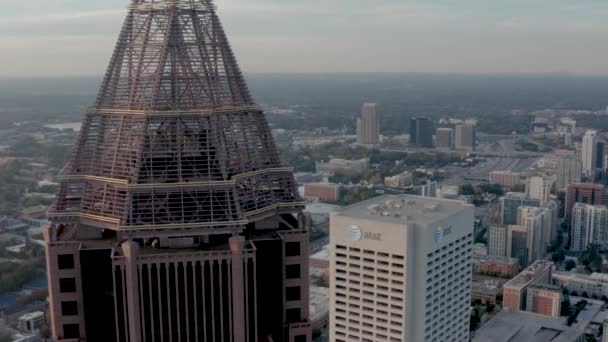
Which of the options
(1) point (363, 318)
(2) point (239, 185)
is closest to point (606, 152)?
(1) point (363, 318)

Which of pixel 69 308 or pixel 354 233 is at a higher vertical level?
pixel 354 233

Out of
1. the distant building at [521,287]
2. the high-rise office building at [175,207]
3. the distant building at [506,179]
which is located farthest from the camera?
the distant building at [506,179]

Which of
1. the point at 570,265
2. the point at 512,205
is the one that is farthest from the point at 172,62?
the point at 512,205

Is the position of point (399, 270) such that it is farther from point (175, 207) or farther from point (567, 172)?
point (567, 172)

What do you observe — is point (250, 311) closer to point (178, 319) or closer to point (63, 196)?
point (178, 319)

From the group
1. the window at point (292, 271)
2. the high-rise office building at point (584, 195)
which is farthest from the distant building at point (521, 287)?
the window at point (292, 271)

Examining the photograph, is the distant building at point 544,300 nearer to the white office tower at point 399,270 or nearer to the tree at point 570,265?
the tree at point 570,265
